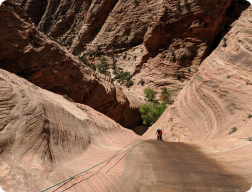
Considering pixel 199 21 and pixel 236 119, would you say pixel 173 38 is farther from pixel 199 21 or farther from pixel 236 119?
pixel 236 119

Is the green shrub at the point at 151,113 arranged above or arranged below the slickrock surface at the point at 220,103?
below

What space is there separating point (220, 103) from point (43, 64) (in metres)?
14.9

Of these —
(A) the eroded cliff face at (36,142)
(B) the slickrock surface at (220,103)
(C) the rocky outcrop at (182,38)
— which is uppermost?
(C) the rocky outcrop at (182,38)

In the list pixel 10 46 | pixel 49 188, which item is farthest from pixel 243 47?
pixel 10 46

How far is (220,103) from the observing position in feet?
37.7

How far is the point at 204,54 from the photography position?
3044 cm

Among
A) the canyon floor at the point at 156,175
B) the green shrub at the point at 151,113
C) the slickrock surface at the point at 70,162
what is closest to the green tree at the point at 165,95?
the green shrub at the point at 151,113

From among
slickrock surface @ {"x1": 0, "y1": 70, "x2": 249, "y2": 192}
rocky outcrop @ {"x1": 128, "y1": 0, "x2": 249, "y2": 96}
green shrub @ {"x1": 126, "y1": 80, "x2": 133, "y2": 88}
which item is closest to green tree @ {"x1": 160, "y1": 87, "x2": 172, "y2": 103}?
rocky outcrop @ {"x1": 128, "y1": 0, "x2": 249, "y2": 96}

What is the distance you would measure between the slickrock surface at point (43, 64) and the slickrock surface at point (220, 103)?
8.67 meters

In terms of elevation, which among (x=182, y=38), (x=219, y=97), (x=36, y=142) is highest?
(x=182, y=38)

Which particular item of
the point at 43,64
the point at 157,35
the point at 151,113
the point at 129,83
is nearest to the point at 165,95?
the point at 151,113

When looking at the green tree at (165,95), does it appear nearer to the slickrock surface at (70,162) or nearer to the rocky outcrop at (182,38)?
the rocky outcrop at (182,38)

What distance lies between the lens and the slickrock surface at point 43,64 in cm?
1490

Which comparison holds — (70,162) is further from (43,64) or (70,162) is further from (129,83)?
(129,83)
